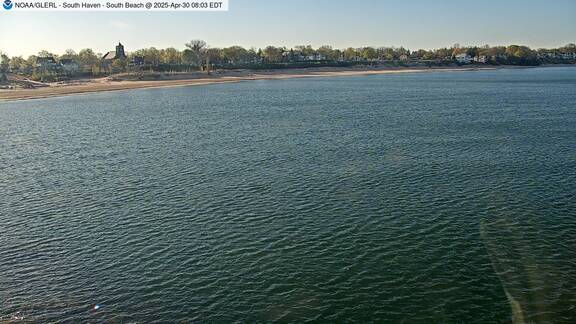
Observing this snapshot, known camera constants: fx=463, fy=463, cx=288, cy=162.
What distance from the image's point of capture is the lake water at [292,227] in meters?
25.8

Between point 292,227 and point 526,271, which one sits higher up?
point 292,227

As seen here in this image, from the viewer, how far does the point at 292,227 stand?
36125 mm

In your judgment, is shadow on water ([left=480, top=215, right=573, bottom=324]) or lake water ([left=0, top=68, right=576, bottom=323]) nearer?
shadow on water ([left=480, top=215, right=573, bottom=324])

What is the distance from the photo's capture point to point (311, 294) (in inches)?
1045

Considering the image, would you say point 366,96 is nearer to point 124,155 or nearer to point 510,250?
point 124,155

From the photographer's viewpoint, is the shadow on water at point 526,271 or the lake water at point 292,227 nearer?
the shadow on water at point 526,271

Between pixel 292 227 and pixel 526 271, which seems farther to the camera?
pixel 292 227

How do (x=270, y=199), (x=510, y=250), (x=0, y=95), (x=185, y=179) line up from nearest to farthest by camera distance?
(x=510, y=250), (x=270, y=199), (x=185, y=179), (x=0, y=95)

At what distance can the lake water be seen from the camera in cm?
2583

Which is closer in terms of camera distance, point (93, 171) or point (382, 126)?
point (93, 171)

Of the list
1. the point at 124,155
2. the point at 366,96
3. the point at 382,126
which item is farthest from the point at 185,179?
the point at 366,96

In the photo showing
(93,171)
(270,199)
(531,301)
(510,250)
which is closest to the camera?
(531,301)

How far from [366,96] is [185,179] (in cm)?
10207

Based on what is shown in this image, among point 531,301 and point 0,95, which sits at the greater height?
point 0,95
